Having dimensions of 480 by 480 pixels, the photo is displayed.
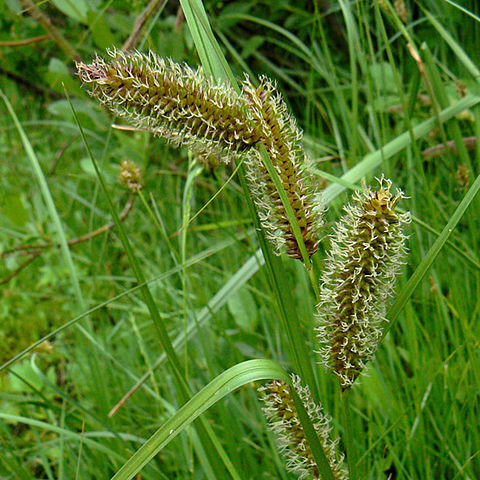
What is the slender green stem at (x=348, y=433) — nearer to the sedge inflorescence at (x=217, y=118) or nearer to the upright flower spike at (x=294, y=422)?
the upright flower spike at (x=294, y=422)

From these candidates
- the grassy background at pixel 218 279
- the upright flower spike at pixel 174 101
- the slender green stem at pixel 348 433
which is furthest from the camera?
the grassy background at pixel 218 279

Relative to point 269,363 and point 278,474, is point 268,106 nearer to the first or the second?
point 269,363

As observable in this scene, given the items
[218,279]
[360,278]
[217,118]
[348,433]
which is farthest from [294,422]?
[218,279]

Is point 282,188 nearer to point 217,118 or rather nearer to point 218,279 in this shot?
point 217,118

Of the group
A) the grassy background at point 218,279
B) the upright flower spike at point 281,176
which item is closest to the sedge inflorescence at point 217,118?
the upright flower spike at point 281,176

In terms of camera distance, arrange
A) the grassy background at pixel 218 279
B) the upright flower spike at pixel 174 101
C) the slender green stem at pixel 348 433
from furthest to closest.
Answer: the grassy background at pixel 218 279, the slender green stem at pixel 348 433, the upright flower spike at pixel 174 101

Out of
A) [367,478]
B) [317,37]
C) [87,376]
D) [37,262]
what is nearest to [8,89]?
[37,262]

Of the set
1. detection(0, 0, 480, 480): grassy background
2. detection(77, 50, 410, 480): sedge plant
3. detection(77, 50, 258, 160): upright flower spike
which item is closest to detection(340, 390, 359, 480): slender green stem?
detection(77, 50, 410, 480): sedge plant
